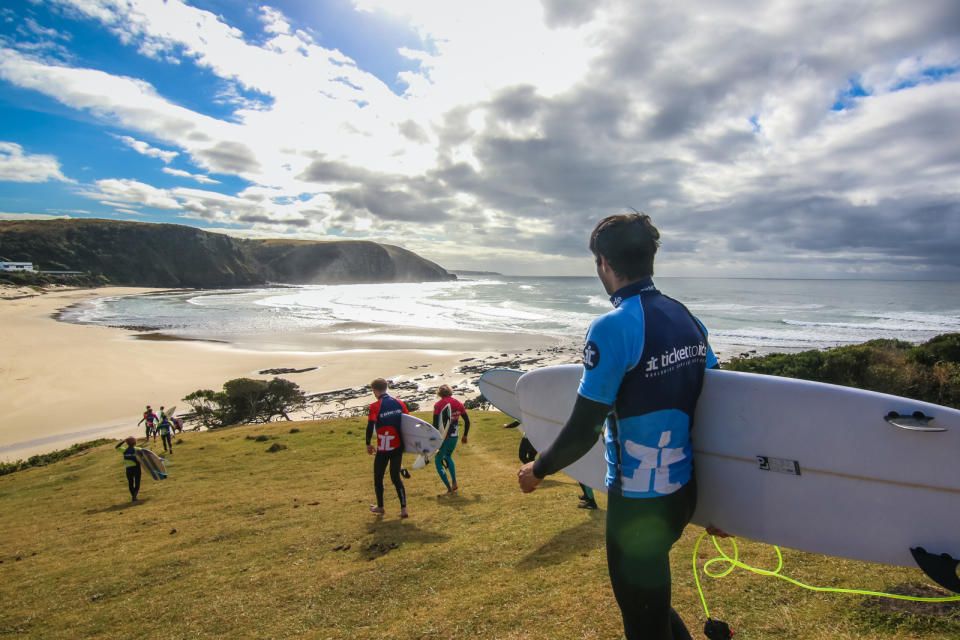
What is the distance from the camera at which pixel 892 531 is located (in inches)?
96.1

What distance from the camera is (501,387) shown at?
20.1 feet

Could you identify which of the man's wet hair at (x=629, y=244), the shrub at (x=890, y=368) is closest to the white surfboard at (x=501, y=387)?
the man's wet hair at (x=629, y=244)

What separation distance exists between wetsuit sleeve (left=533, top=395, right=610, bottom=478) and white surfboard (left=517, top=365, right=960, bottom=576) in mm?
1059

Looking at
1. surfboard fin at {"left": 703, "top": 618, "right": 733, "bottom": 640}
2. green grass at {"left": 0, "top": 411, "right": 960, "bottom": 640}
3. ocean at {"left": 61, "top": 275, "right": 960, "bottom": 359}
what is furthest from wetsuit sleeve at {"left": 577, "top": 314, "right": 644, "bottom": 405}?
ocean at {"left": 61, "top": 275, "right": 960, "bottom": 359}

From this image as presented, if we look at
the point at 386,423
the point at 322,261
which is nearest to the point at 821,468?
the point at 386,423

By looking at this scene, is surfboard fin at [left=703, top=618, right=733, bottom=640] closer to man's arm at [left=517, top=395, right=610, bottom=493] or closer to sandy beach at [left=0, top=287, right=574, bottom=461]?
man's arm at [left=517, top=395, right=610, bottom=493]

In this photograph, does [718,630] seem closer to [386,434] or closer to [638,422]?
[638,422]

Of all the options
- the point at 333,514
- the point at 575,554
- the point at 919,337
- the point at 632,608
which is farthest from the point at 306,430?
the point at 919,337

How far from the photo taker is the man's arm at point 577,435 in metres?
1.94

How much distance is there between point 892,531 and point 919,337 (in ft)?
156

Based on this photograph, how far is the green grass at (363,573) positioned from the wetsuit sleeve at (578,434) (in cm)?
217

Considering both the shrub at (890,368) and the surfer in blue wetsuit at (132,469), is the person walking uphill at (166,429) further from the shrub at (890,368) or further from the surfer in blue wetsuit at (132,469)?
the shrub at (890,368)

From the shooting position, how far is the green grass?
11.2 feet

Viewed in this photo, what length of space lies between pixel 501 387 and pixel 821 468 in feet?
13.1
